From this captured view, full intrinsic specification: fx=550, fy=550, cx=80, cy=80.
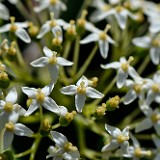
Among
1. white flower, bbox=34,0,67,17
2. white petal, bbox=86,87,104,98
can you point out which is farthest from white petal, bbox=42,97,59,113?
white flower, bbox=34,0,67,17

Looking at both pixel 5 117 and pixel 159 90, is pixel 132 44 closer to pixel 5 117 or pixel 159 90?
pixel 159 90

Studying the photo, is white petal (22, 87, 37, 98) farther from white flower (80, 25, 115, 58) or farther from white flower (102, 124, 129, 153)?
white flower (80, 25, 115, 58)

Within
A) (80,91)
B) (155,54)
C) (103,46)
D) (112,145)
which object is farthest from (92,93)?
(155,54)

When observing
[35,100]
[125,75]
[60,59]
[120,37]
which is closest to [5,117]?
[35,100]

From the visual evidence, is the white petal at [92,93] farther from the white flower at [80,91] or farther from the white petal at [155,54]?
the white petal at [155,54]

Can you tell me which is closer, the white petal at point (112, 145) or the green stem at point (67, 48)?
the white petal at point (112, 145)

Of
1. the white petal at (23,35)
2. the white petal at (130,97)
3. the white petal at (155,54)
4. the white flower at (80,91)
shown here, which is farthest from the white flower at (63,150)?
the white petal at (155,54)
